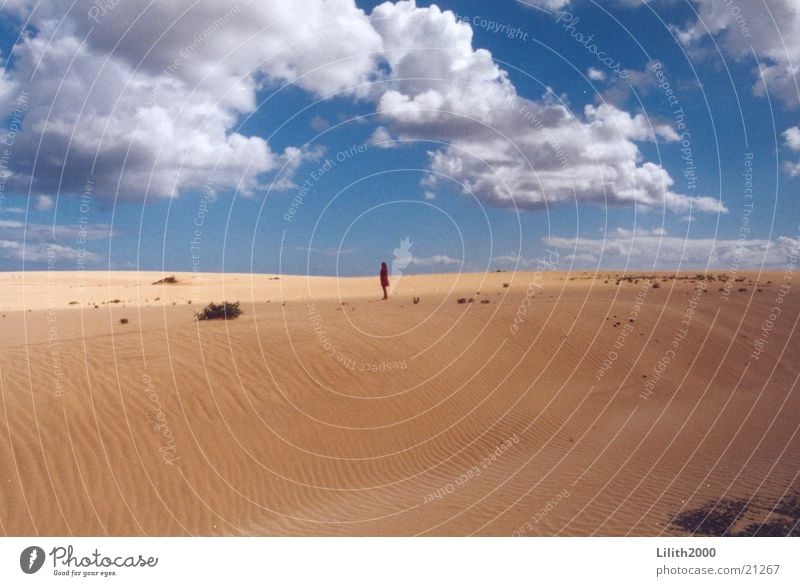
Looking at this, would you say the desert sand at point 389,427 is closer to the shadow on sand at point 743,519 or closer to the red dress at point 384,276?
the shadow on sand at point 743,519

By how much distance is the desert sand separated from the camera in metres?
10.5

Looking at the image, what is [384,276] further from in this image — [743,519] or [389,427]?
[743,519]

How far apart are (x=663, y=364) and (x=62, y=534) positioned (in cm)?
1995

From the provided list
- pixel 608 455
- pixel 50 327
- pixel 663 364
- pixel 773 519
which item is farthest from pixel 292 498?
pixel 50 327

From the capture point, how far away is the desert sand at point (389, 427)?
10484 millimetres

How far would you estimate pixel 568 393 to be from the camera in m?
18.5

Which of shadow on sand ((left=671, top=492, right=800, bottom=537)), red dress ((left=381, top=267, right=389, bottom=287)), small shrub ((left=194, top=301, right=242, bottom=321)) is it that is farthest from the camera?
red dress ((left=381, top=267, right=389, bottom=287))

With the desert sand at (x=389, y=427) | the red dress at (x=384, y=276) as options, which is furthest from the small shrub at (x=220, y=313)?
the red dress at (x=384, y=276)

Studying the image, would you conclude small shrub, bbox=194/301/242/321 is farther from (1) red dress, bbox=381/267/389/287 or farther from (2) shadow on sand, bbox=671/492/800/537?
(2) shadow on sand, bbox=671/492/800/537

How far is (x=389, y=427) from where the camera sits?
15.0 metres

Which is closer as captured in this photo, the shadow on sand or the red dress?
the shadow on sand

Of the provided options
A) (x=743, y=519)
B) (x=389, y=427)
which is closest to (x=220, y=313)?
(x=389, y=427)

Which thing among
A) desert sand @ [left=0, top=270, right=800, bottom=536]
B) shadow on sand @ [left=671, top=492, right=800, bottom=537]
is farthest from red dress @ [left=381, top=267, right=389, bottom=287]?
shadow on sand @ [left=671, top=492, right=800, bottom=537]

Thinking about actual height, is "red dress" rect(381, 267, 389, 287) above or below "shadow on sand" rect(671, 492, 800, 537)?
above
